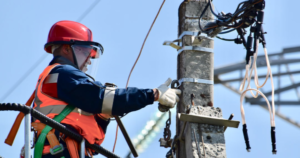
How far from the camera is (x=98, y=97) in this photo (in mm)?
4840

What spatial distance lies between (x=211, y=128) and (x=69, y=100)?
1.50 m

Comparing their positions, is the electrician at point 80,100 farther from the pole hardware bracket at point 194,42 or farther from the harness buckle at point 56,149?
the pole hardware bracket at point 194,42

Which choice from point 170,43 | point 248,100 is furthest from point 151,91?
point 248,100

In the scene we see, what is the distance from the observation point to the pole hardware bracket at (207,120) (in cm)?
525

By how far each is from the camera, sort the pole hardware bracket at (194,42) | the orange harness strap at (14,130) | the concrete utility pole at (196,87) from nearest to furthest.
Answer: the orange harness strap at (14,130)
the concrete utility pole at (196,87)
the pole hardware bracket at (194,42)

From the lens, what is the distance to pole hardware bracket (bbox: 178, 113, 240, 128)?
17.2ft

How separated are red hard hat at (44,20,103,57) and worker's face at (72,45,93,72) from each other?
0.22 feet

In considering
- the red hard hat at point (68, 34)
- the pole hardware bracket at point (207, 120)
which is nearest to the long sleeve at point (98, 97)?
the pole hardware bracket at point (207, 120)

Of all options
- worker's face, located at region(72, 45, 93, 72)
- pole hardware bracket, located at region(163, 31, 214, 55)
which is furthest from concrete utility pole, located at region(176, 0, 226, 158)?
worker's face, located at region(72, 45, 93, 72)

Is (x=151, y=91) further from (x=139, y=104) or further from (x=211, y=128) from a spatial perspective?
(x=211, y=128)

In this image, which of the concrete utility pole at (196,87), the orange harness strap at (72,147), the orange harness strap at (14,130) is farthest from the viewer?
the concrete utility pole at (196,87)

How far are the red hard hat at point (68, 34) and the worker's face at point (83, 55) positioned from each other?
0.22 ft

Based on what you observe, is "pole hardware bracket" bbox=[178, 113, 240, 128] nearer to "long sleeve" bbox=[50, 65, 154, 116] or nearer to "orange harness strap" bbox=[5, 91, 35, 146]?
"long sleeve" bbox=[50, 65, 154, 116]

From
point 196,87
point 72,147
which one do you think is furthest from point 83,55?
point 72,147
